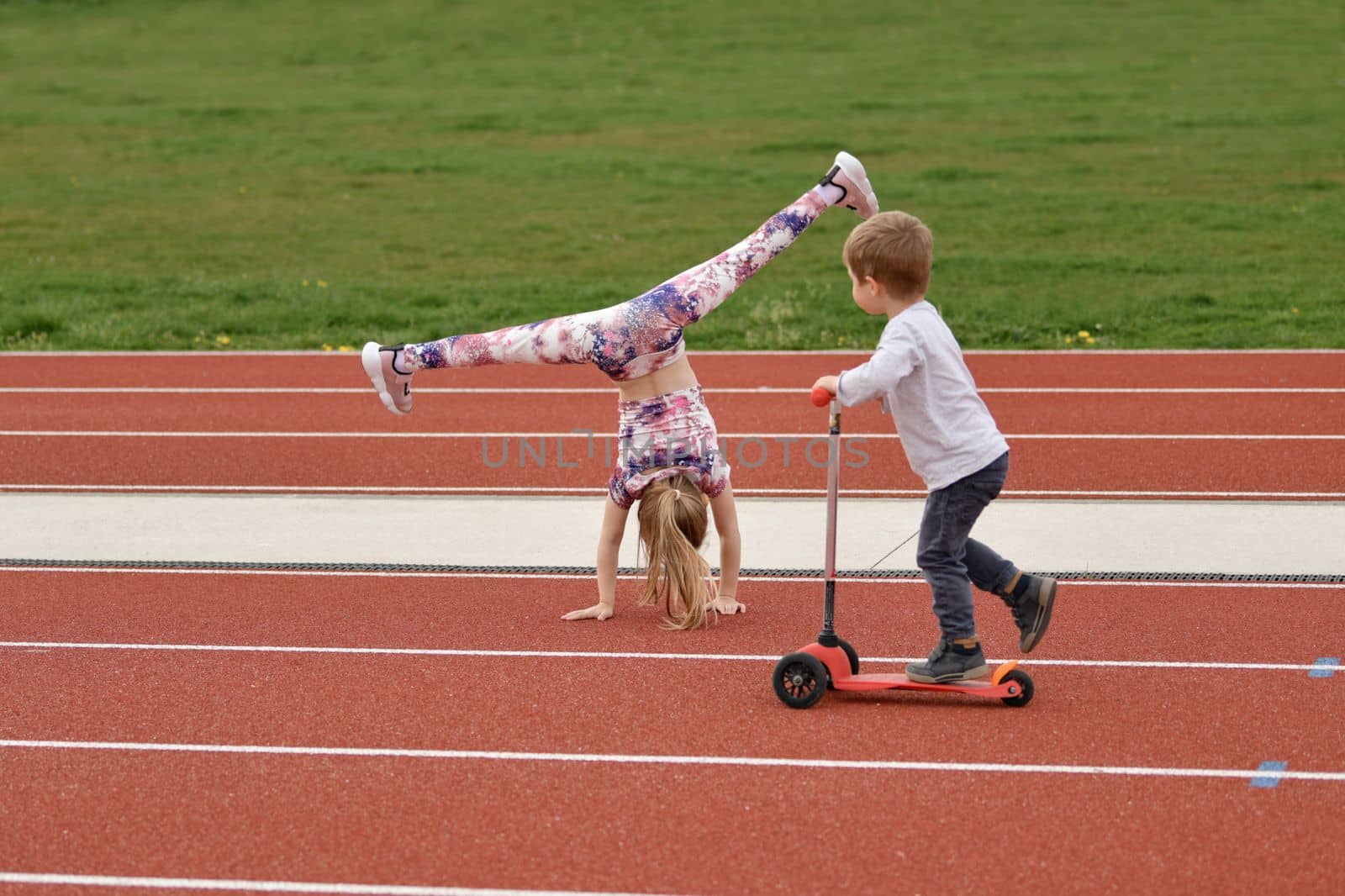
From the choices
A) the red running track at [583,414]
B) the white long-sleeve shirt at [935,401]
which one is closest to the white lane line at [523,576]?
the white long-sleeve shirt at [935,401]

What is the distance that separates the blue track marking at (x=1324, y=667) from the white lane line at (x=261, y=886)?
2571 mm

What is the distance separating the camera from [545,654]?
205 inches

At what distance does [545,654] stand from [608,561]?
52cm

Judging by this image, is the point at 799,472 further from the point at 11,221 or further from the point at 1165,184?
the point at 11,221

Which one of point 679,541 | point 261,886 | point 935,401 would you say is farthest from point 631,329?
point 261,886

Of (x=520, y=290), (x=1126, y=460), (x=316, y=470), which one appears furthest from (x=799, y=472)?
(x=520, y=290)

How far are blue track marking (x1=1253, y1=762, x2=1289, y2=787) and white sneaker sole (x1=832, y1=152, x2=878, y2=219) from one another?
2.12 meters

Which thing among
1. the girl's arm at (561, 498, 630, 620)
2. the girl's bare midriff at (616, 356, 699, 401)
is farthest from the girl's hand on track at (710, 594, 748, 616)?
the girl's bare midriff at (616, 356, 699, 401)

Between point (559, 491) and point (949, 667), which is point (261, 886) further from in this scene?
point (559, 491)

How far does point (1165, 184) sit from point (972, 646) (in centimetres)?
1612

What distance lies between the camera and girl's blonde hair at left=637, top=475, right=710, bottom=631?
5.44 metres

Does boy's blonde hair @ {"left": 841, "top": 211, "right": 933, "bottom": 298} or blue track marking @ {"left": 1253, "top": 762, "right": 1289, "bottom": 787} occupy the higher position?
boy's blonde hair @ {"left": 841, "top": 211, "right": 933, "bottom": 298}

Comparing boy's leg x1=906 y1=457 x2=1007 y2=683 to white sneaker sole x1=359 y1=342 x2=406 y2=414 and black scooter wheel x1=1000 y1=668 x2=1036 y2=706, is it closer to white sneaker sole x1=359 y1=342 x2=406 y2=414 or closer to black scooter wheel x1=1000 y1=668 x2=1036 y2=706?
black scooter wheel x1=1000 y1=668 x2=1036 y2=706

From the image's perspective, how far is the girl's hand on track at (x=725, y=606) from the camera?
18.4ft
